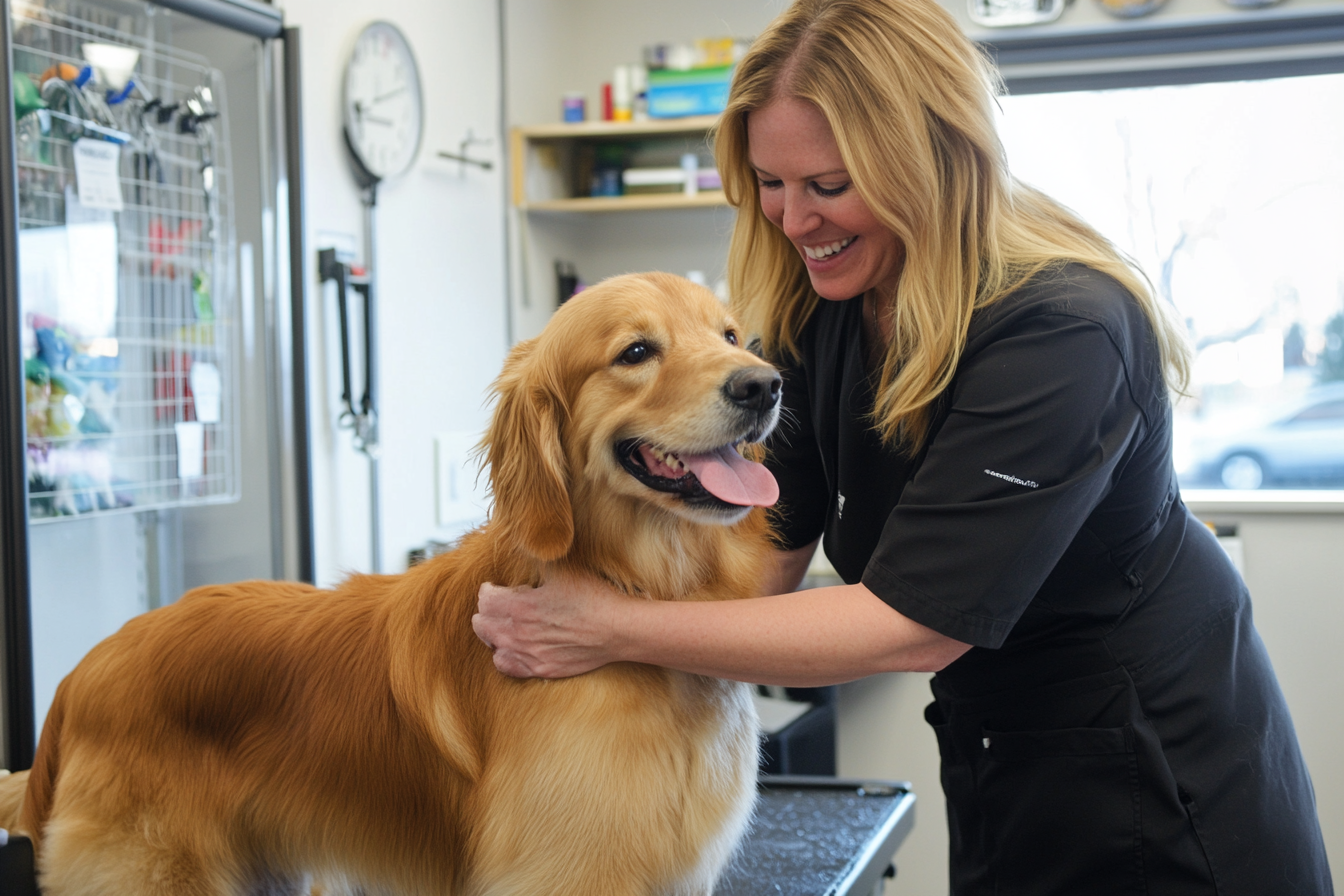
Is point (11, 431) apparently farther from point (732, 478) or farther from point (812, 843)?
point (812, 843)

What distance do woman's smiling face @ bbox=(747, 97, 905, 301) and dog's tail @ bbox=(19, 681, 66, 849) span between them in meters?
1.05

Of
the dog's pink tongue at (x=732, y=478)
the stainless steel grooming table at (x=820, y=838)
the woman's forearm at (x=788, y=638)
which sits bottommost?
the stainless steel grooming table at (x=820, y=838)

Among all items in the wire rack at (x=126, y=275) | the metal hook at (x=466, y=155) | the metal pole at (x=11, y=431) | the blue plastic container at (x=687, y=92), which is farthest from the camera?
the blue plastic container at (x=687, y=92)

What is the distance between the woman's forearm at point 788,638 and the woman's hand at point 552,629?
0.02 metres

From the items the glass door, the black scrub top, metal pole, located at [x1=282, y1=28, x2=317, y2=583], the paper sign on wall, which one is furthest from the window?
the paper sign on wall

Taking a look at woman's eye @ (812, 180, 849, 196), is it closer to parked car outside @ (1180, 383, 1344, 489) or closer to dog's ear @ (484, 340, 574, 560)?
dog's ear @ (484, 340, 574, 560)

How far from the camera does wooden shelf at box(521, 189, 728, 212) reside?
3.59 metres

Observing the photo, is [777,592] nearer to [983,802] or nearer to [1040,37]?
[983,802]

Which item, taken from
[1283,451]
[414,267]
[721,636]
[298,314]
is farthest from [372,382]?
[1283,451]

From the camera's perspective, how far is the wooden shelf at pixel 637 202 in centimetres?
359

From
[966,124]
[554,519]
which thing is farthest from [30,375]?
[966,124]

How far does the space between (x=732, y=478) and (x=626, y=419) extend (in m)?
0.14

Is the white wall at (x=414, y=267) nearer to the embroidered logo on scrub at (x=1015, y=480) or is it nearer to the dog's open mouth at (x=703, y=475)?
the dog's open mouth at (x=703, y=475)

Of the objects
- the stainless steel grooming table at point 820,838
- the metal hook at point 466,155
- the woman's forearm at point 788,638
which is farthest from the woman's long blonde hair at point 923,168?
the metal hook at point 466,155
